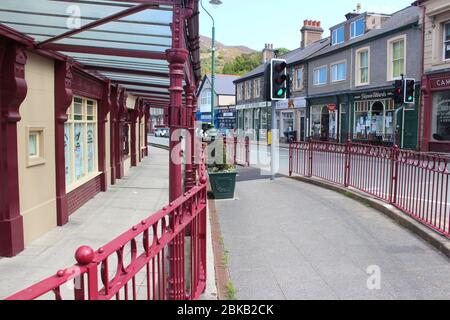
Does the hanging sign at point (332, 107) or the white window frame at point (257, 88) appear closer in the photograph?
the hanging sign at point (332, 107)

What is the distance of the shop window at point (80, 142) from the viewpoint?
8888 millimetres

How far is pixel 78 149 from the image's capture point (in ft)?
31.7

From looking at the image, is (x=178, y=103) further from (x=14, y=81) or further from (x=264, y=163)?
(x=264, y=163)

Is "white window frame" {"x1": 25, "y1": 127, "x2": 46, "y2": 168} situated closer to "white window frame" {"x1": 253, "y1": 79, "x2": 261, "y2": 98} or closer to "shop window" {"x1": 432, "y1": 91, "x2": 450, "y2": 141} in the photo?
"shop window" {"x1": 432, "y1": 91, "x2": 450, "y2": 141}

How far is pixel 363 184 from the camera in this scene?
946 cm

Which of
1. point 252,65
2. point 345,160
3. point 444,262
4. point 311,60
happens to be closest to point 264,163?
point 345,160

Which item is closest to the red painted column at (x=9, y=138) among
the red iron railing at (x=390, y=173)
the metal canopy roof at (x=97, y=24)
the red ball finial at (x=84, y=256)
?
the metal canopy roof at (x=97, y=24)

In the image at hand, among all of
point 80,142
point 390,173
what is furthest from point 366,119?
point 80,142

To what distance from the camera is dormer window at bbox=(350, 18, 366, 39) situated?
27.6 m

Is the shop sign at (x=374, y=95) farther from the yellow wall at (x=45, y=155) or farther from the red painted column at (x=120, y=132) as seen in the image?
the yellow wall at (x=45, y=155)

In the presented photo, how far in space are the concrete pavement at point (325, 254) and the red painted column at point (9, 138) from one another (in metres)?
2.89

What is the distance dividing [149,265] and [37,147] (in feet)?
16.4

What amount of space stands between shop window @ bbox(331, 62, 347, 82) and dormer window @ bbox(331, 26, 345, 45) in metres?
1.88

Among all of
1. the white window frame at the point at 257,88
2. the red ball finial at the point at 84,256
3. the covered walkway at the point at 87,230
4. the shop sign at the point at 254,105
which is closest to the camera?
the red ball finial at the point at 84,256
